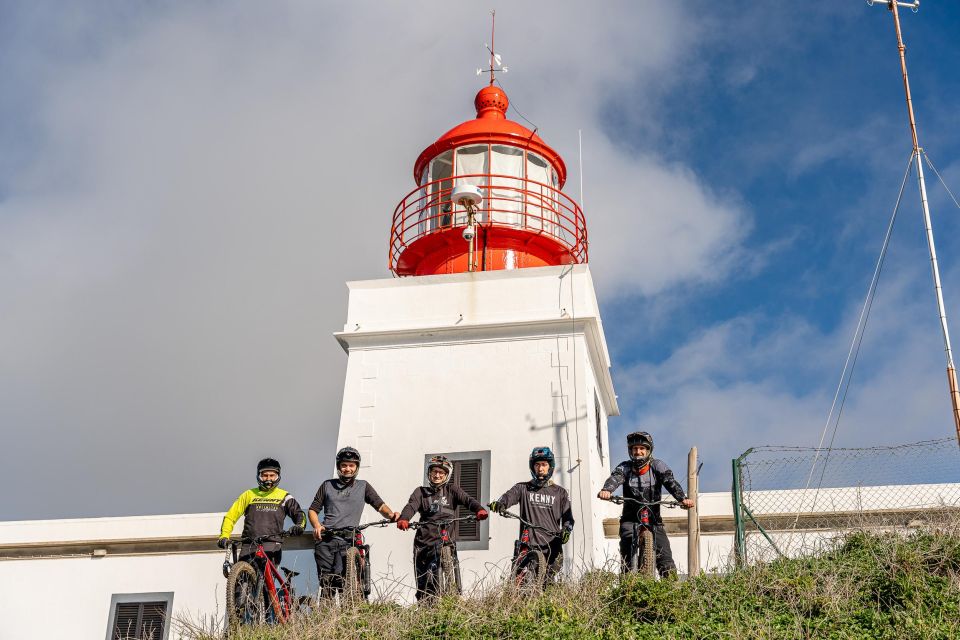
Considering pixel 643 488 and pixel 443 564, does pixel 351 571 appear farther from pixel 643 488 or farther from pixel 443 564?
pixel 643 488

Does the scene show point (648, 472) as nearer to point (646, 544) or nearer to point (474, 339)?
point (646, 544)

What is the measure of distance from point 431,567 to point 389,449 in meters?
2.94

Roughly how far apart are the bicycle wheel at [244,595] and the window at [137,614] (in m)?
3.13

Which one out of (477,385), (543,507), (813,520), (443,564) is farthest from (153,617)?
(813,520)

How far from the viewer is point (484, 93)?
17.3 metres

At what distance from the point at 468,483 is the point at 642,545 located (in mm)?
3231

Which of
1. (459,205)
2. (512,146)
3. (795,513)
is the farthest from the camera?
(512,146)

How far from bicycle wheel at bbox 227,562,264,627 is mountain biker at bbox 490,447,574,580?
241 cm

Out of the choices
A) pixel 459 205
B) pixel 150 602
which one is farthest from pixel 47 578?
pixel 459 205

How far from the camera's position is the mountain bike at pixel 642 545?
9.66 metres

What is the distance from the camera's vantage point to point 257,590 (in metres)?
9.95

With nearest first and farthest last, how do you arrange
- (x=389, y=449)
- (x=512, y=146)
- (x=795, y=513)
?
(x=795, y=513)
(x=389, y=449)
(x=512, y=146)

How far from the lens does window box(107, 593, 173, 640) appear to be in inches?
492

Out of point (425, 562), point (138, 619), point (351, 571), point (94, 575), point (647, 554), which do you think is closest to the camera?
point (647, 554)
